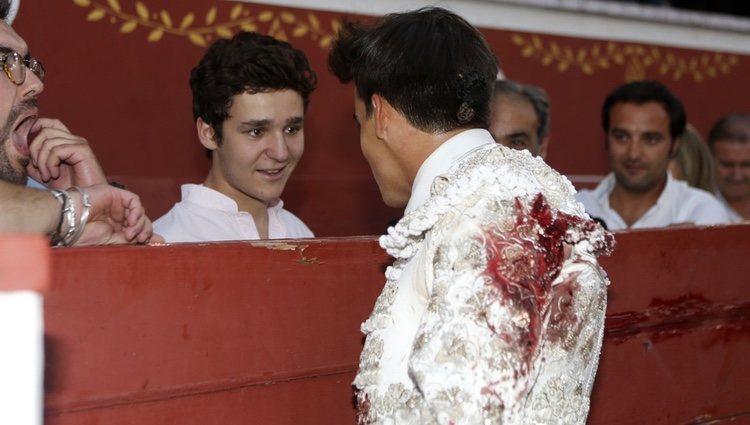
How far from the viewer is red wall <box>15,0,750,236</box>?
344 centimetres

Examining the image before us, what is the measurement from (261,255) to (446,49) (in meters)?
0.64

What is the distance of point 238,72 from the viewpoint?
303 centimetres

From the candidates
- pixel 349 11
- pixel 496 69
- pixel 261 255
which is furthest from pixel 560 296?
pixel 349 11

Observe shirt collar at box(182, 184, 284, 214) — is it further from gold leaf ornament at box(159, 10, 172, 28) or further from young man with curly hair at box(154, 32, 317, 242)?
gold leaf ornament at box(159, 10, 172, 28)

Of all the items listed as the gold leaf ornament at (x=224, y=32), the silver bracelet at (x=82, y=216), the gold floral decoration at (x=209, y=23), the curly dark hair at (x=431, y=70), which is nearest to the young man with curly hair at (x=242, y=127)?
the gold floral decoration at (x=209, y=23)

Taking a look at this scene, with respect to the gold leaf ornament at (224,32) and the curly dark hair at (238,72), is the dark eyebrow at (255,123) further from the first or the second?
the gold leaf ornament at (224,32)

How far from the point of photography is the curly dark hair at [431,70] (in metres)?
1.79

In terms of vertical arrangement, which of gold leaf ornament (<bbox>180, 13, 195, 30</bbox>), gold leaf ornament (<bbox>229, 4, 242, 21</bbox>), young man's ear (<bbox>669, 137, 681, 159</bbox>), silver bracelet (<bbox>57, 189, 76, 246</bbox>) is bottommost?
silver bracelet (<bbox>57, 189, 76, 246</bbox>)

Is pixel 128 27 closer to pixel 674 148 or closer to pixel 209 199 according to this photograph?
pixel 209 199

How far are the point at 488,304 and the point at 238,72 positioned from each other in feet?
5.36

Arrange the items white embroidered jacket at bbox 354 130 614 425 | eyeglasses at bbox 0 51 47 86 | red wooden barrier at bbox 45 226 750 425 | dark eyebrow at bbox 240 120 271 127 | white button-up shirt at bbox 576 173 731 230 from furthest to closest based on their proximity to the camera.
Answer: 1. white button-up shirt at bbox 576 173 731 230
2. dark eyebrow at bbox 240 120 271 127
3. eyeglasses at bbox 0 51 47 86
4. red wooden barrier at bbox 45 226 750 425
5. white embroidered jacket at bbox 354 130 614 425

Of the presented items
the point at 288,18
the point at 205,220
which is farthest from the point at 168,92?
the point at 205,220

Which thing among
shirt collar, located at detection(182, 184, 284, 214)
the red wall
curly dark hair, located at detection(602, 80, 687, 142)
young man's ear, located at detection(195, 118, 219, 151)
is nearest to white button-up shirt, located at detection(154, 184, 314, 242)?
shirt collar, located at detection(182, 184, 284, 214)

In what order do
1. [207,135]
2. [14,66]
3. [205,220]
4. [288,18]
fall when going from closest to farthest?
[14,66] < [205,220] < [207,135] < [288,18]
